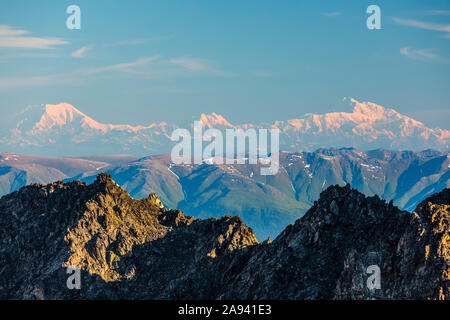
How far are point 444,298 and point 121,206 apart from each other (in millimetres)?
73839

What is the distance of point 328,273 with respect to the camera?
112 meters

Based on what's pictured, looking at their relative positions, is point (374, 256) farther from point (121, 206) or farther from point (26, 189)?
point (26, 189)

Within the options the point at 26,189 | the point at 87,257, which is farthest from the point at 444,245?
the point at 26,189

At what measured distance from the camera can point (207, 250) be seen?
13750cm

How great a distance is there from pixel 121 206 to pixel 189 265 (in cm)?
2385

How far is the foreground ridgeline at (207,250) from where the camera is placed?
106 m

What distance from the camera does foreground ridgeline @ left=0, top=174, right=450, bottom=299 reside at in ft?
346
